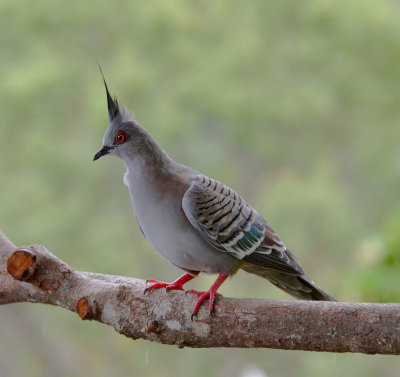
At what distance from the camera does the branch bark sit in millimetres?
1343

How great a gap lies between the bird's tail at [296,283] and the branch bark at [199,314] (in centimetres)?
31

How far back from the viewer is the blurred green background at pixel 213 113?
12.8ft

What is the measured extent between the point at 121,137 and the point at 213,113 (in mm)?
2373

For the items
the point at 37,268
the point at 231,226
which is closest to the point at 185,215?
the point at 231,226

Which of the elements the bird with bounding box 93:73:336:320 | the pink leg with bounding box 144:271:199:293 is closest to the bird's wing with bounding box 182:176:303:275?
the bird with bounding box 93:73:336:320

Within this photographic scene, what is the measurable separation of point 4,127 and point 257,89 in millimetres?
1656

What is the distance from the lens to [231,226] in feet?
5.50

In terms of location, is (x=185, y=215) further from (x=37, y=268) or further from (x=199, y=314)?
(x=37, y=268)

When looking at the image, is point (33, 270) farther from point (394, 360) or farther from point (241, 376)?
point (394, 360)

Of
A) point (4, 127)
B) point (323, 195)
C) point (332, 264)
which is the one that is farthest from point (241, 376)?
point (4, 127)

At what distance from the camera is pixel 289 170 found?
166 inches

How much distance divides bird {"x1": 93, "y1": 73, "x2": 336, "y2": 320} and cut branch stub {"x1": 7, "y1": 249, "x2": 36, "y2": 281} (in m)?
0.31

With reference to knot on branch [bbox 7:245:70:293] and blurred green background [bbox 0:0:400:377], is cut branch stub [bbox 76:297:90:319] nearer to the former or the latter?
knot on branch [bbox 7:245:70:293]

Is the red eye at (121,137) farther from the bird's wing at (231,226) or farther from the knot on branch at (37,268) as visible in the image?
the knot on branch at (37,268)
